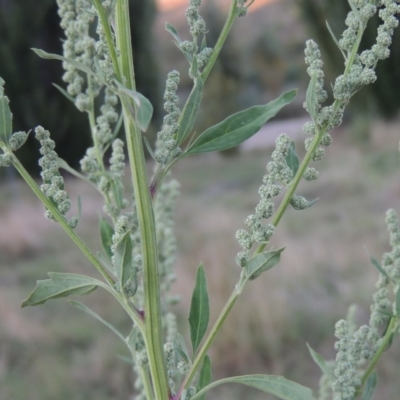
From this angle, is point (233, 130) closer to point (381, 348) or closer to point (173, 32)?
point (173, 32)

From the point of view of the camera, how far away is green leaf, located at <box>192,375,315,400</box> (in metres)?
0.45

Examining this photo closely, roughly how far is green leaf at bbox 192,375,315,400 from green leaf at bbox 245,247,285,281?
0.28 feet

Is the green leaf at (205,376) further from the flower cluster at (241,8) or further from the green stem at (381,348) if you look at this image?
the flower cluster at (241,8)

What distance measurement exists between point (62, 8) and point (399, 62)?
9153mm

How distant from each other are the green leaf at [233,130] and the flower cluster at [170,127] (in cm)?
2

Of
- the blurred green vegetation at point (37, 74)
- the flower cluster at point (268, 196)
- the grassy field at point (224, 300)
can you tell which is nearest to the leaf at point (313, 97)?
the flower cluster at point (268, 196)

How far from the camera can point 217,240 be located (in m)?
4.58

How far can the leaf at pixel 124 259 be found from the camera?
44 cm

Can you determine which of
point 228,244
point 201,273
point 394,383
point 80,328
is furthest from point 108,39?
point 228,244

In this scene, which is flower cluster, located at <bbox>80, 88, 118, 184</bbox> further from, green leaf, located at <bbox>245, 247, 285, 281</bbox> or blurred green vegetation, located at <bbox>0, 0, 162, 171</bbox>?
blurred green vegetation, located at <bbox>0, 0, 162, 171</bbox>

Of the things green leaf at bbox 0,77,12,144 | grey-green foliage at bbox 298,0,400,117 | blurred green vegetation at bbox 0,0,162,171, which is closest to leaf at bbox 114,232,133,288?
green leaf at bbox 0,77,12,144

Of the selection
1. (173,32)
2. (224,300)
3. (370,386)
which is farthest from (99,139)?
(224,300)

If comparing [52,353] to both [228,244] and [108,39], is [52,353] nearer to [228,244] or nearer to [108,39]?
[228,244]

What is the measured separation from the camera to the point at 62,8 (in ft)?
2.11
